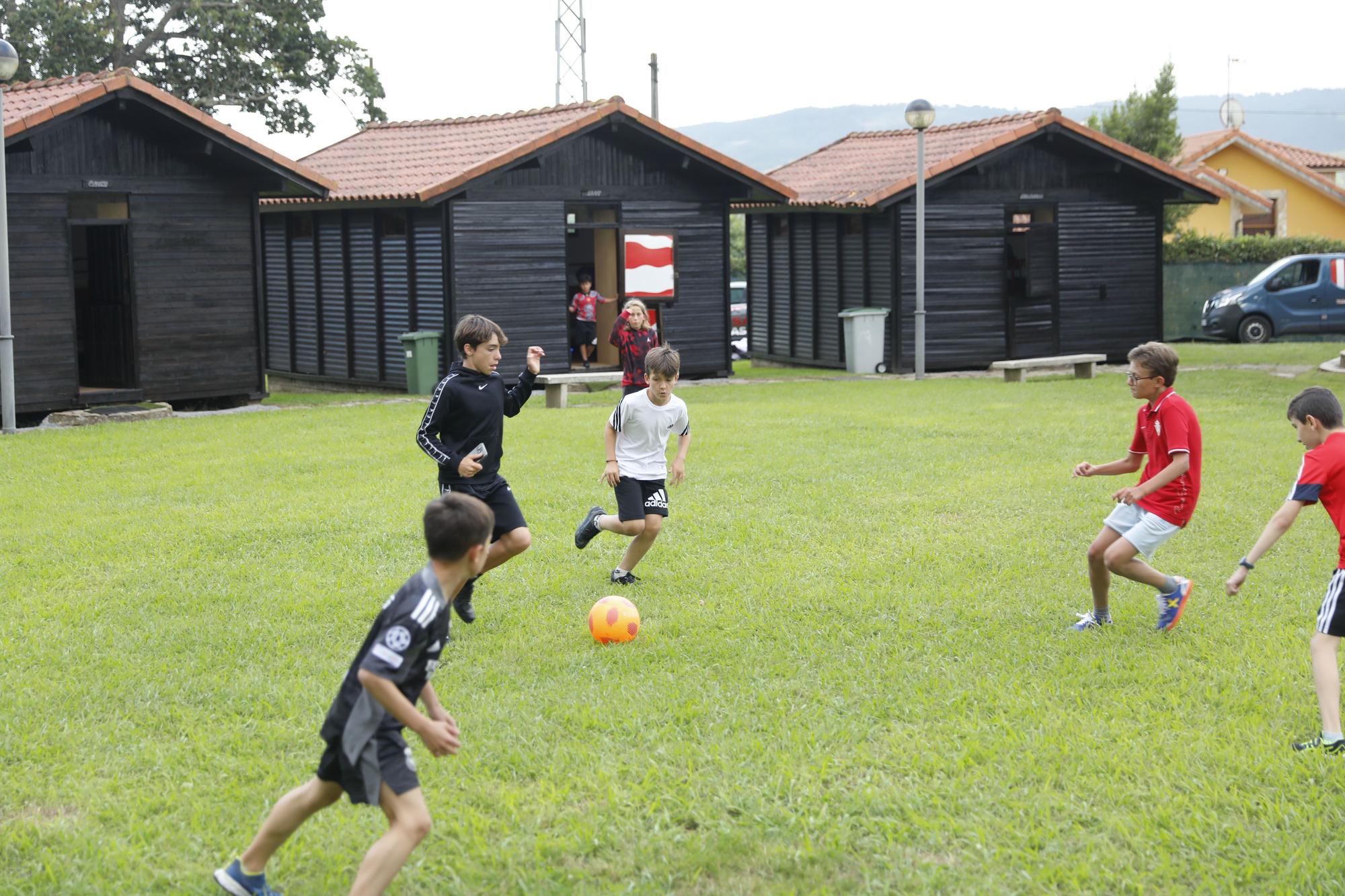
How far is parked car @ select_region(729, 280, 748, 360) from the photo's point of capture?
34156 millimetres

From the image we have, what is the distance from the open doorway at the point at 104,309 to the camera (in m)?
20.0

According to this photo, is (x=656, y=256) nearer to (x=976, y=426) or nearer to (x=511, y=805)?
(x=976, y=426)

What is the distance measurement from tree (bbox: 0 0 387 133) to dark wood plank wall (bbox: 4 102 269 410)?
1730 centimetres

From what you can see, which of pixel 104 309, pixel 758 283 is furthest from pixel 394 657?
pixel 758 283

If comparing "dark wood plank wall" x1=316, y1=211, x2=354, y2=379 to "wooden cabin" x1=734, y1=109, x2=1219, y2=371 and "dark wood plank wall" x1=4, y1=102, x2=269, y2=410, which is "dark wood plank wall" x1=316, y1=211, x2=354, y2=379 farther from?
"wooden cabin" x1=734, y1=109, x2=1219, y2=371

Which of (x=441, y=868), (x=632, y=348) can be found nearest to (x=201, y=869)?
(x=441, y=868)

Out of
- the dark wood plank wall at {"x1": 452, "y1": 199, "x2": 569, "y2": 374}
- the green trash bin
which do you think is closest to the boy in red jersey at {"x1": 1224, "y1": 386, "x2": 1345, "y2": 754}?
the dark wood plank wall at {"x1": 452, "y1": 199, "x2": 569, "y2": 374}

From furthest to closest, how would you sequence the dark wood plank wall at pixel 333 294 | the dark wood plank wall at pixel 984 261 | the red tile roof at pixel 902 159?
the dark wood plank wall at pixel 984 261, the red tile roof at pixel 902 159, the dark wood plank wall at pixel 333 294

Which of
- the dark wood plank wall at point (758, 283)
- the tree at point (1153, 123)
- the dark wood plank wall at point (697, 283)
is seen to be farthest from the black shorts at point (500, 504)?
the tree at point (1153, 123)

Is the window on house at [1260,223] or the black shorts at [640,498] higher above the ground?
the window on house at [1260,223]

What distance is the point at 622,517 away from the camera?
8.87m

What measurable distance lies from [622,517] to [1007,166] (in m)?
19.4

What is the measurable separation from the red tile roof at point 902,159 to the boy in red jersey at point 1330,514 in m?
19.4

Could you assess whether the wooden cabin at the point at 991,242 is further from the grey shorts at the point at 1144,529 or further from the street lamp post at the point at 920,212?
the grey shorts at the point at 1144,529
